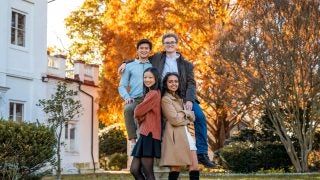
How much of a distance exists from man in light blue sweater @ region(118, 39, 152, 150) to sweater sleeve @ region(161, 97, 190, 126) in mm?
516

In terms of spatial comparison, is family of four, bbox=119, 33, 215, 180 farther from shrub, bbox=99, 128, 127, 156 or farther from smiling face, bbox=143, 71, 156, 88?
shrub, bbox=99, 128, 127, 156

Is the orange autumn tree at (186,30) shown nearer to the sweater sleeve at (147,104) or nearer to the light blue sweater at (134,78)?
the light blue sweater at (134,78)

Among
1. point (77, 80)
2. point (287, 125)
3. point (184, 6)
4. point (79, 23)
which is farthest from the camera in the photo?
point (79, 23)

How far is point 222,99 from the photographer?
20.1 meters

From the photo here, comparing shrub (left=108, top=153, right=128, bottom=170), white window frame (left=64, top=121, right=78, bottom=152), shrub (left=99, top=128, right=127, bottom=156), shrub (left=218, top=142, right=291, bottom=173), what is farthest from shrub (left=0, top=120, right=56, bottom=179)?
shrub (left=99, top=128, right=127, bottom=156)

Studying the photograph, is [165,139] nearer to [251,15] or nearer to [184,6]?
[251,15]

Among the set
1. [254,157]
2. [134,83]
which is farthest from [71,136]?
[134,83]

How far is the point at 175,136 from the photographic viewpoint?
655 cm

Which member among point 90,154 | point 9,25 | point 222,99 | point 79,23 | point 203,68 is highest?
point 79,23

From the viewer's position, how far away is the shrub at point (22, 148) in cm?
1028

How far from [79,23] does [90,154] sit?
11.7 metres

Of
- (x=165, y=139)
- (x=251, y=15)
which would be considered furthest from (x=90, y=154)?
(x=165, y=139)

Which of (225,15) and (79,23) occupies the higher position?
→ (79,23)

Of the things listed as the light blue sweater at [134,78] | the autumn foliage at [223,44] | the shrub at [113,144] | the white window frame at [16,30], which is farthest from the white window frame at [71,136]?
the light blue sweater at [134,78]
